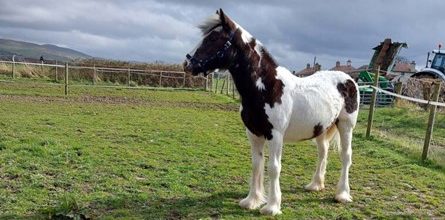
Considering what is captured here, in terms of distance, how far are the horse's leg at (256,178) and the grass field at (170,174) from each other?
0.55ft

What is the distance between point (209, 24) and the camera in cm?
463

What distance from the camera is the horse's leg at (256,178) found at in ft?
16.6

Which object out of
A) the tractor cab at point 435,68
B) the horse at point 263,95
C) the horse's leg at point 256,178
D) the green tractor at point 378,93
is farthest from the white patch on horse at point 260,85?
the tractor cab at point 435,68

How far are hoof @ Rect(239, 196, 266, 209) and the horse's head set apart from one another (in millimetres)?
1642

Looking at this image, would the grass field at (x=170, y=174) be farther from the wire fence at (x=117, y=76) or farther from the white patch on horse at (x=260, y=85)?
the wire fence at (x=117, y=76)

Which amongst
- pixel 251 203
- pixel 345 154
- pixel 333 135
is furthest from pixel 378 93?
pixel 251 203

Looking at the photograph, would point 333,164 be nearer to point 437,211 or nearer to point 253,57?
point 437,211

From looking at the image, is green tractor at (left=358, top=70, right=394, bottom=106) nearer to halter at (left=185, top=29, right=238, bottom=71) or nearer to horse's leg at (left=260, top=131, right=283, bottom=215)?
horse's leg at (left=260, top=131, right=283, bottom=215)

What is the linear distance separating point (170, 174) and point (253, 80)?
2.29 meters

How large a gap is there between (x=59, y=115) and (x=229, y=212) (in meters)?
8.87

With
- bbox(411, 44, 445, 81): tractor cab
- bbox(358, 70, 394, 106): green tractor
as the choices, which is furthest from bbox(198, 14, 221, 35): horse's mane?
bbox(411, 44, 445, 81): tractor cab

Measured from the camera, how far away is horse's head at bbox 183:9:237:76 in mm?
4582

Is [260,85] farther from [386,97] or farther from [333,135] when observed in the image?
[386,97]

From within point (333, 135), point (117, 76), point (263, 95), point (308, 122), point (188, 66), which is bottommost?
point (117, 76)
